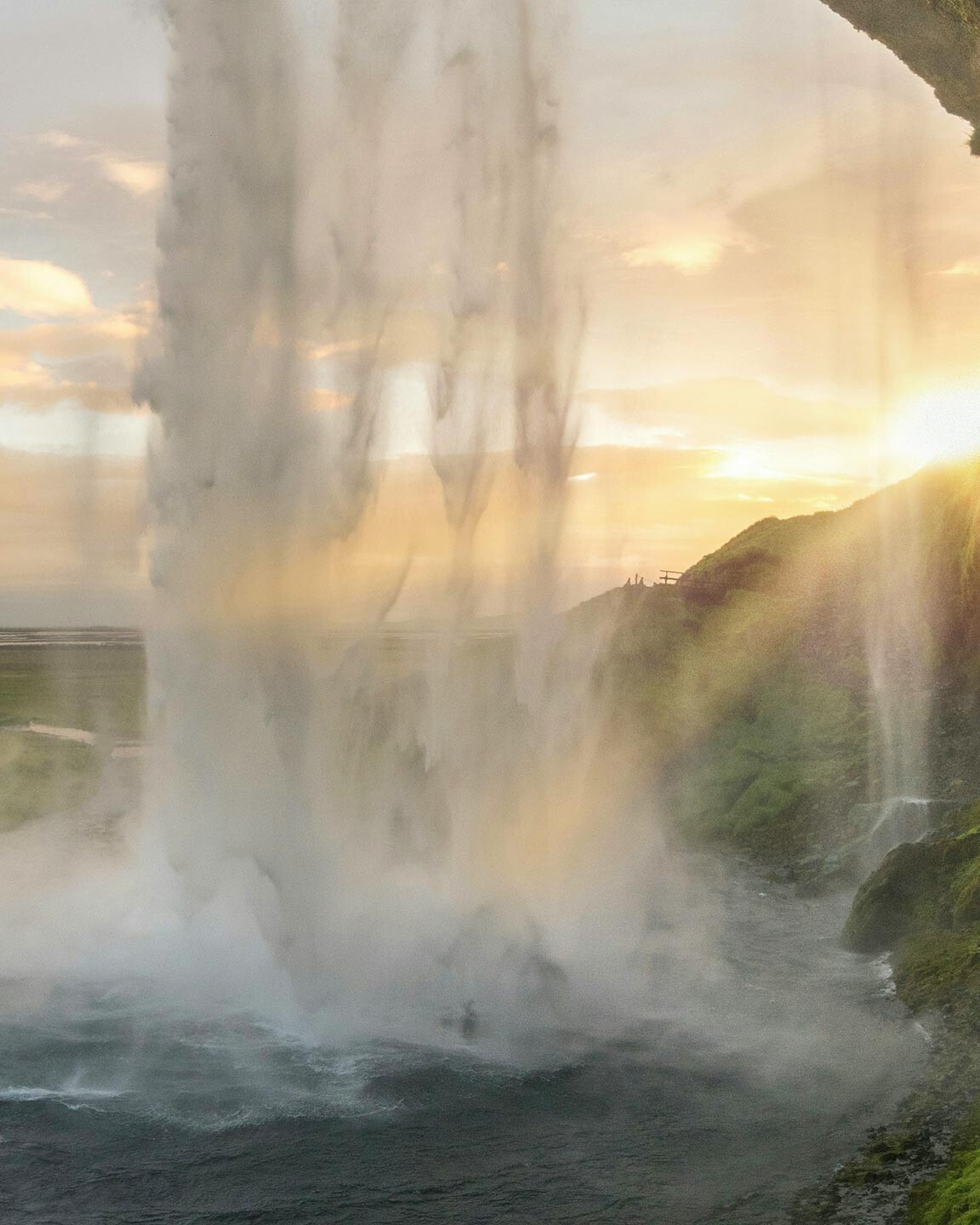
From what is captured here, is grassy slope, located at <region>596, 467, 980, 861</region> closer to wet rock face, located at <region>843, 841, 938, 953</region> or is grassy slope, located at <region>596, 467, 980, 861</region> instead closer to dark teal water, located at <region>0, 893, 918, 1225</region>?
wet rock face, located at <region>843, 841, 938, 953</region>

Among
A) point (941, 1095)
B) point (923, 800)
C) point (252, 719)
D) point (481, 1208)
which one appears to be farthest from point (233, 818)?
point (923, 800)

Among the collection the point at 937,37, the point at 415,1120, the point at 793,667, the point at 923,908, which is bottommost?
the point at 415,1120

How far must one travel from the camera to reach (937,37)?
78.9ft

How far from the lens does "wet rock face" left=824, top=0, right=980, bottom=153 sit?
2291 centimetres

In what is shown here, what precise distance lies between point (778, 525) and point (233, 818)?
47.9 metres

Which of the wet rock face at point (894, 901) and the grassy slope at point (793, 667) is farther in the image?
the grassy slope at point (793, 667)

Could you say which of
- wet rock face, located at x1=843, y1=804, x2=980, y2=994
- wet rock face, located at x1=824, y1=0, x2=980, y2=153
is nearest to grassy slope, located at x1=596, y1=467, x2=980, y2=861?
wet rock face, located at x1=843, y1=804, x2=980, y2=994

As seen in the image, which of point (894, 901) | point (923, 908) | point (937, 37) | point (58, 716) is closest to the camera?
point (937, 37)

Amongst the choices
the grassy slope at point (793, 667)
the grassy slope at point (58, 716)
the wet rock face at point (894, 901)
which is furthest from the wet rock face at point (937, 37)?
the grassy slope at point (58, 716)

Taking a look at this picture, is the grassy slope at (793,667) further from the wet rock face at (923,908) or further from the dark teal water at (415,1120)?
the dark teal water at (415,1120)

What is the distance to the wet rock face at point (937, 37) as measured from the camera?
22906mm

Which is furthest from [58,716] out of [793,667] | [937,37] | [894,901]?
[937,37]

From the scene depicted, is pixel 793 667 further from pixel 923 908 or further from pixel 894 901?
pixel 923 908

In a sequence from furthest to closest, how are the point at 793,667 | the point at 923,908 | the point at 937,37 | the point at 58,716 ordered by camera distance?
the point at 58,716
the point at 793,667
the point at 923,908
the point at 937,37
